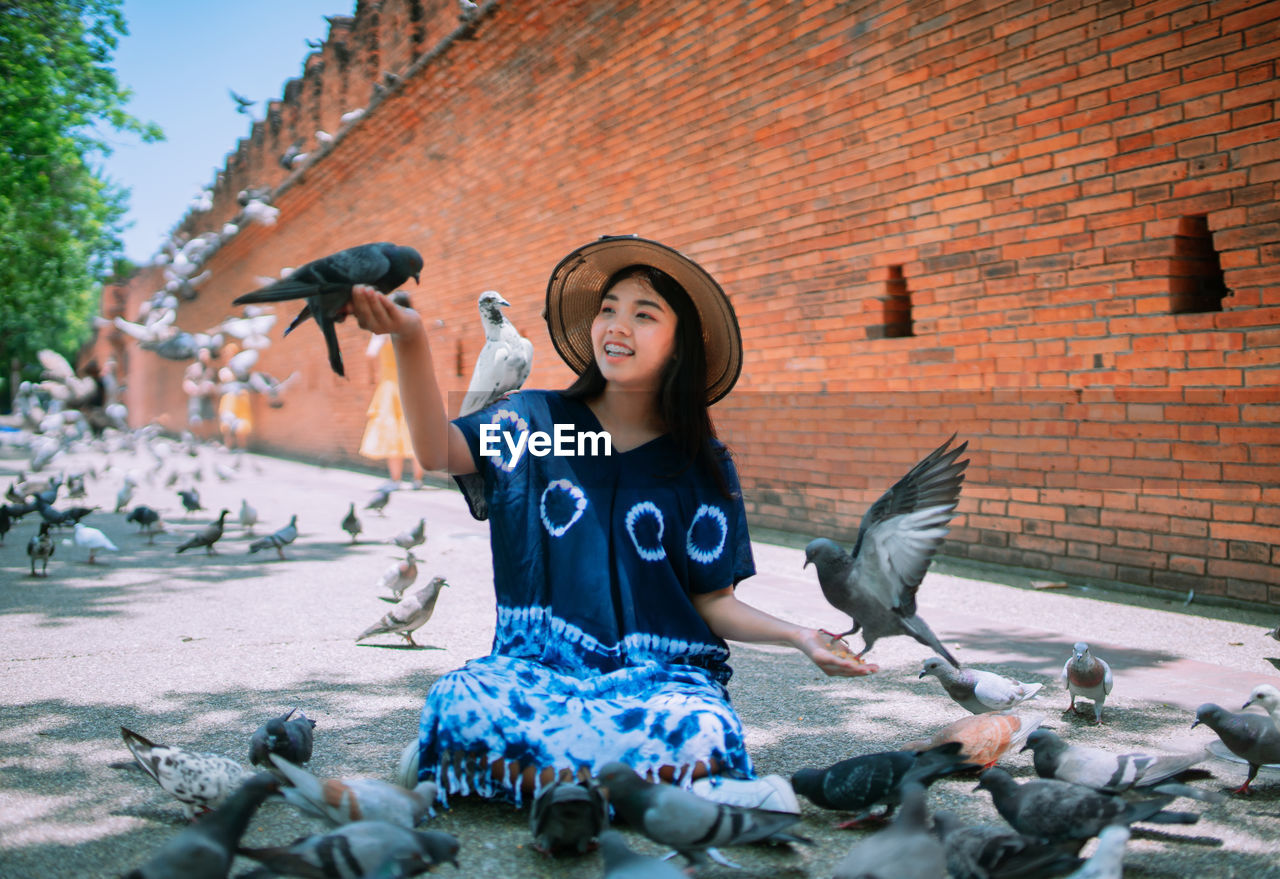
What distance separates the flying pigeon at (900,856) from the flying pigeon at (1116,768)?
81 centimetres

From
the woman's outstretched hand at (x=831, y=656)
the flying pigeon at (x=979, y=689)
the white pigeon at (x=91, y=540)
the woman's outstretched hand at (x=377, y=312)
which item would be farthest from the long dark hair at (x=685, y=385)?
the white pigeon at (x=91, y=540)

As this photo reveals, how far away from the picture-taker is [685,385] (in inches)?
120

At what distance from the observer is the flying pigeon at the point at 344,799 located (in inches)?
87.0

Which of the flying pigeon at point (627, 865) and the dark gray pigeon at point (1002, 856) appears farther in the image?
the dark gray pigeon at point (1002, 856)

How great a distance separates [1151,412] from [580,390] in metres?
4.34

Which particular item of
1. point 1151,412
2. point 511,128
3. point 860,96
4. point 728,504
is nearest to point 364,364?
point 511,128

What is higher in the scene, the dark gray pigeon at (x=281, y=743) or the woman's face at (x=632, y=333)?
the woman's face at (x=632, y=333)

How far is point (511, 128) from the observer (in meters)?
13.0

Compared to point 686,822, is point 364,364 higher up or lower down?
higher up

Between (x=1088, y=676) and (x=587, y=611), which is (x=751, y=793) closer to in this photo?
(x=587, y=611)

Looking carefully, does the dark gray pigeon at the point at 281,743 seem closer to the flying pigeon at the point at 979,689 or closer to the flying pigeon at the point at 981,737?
the flying pigeon at the point at 981,737

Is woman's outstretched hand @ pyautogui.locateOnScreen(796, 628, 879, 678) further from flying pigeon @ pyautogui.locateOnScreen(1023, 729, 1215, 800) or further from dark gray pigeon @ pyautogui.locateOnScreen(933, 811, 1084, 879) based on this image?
flying pigeon @ pyautogui.locateOnScreen(1023, 729, 1215, 800)

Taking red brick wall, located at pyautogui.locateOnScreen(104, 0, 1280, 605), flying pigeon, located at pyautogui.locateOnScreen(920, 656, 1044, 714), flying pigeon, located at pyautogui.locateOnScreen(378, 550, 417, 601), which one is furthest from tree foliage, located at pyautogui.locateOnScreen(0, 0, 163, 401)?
flying pigeon, located at pyautogui.locateOnScreen(920, 656, 1044, 714)

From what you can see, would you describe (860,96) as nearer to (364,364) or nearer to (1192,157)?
(1192,157)
